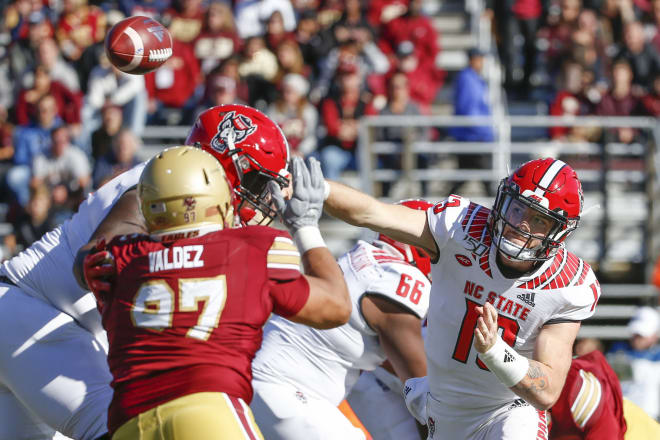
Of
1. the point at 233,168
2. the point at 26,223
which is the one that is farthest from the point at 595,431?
the point at 26,223

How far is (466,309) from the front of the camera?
4.34 metres

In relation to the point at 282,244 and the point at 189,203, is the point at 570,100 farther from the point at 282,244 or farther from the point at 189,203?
the point at 189,203

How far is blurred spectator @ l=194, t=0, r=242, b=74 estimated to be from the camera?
1095 cm

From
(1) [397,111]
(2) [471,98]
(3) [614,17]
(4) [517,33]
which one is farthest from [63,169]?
(3) [614,17]

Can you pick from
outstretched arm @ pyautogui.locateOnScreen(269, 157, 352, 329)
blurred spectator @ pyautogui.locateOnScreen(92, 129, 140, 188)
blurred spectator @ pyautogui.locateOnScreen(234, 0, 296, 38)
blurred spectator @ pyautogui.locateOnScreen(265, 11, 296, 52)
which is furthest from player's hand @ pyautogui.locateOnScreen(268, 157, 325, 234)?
blurred spectator @ pyautogui.locateOnScreen(234, 0, 296, 38)

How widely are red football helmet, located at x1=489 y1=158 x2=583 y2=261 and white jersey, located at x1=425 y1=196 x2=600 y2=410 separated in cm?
12

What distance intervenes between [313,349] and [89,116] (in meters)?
6.48

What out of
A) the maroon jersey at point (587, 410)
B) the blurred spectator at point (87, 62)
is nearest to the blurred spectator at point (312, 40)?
the blurred spectator at point (87, 62)

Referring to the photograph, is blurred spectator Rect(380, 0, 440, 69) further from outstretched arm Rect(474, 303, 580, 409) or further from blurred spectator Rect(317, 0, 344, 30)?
outstretched arm Rect(474, 303, 580, 409)

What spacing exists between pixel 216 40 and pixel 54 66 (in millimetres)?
1742

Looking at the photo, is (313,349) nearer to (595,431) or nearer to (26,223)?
(595,431)

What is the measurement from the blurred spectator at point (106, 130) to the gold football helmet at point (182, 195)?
254 inches

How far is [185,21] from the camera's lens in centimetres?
1131

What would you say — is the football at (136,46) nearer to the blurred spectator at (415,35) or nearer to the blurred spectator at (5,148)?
the blurred spectator at (5,148)
